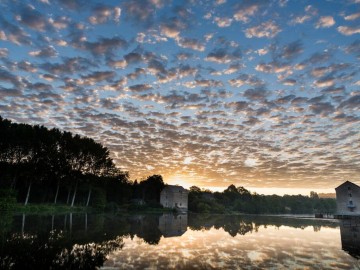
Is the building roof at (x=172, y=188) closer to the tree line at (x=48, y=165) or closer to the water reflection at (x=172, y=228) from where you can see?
the tree line at (x=48, y=165)

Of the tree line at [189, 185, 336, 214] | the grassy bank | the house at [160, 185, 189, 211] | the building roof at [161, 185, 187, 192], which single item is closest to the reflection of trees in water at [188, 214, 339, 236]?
the grassy bank

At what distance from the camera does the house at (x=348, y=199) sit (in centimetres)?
8719

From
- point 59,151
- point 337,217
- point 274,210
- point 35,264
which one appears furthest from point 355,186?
point 35,264

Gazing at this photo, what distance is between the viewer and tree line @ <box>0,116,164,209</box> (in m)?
58.7

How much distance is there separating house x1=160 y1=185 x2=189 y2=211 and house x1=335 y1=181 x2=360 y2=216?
61022 millimetres

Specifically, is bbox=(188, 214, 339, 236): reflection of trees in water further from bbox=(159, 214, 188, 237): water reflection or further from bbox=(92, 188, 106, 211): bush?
bbox=(92, 188, 106, 211): bush

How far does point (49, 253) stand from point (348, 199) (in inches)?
3682

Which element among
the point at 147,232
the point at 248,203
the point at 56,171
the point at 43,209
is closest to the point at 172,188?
the point at 248,203

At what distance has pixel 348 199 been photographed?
88938mm

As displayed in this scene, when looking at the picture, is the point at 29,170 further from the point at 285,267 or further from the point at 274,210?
the point at 274,210

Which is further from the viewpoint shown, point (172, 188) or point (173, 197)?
point (172, 188)

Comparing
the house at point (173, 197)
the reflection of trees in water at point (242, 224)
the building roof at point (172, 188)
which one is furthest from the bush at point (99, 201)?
the building roof at point (172, 188)

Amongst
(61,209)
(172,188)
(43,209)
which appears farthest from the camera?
(172,188)

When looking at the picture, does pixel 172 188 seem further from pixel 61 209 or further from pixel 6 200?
pixel 6 200
